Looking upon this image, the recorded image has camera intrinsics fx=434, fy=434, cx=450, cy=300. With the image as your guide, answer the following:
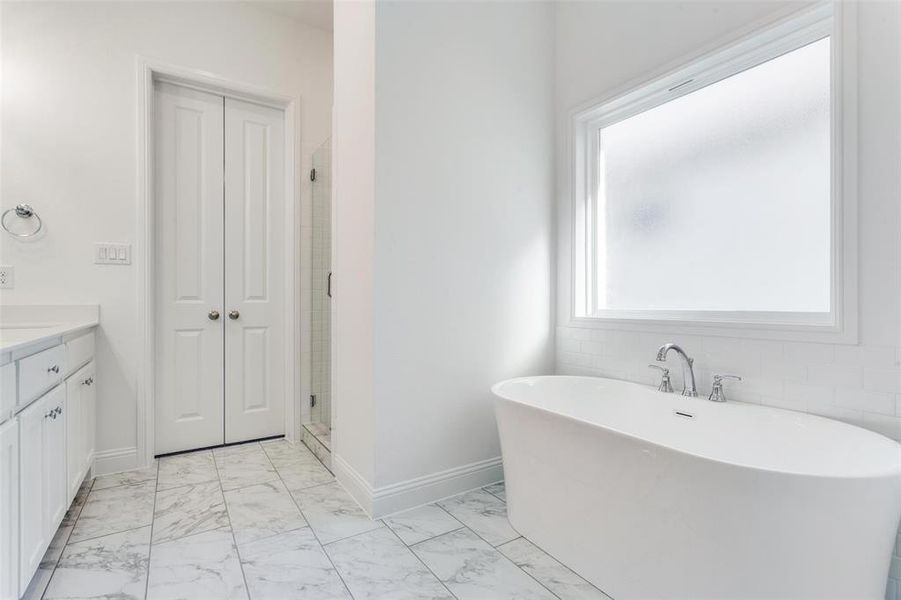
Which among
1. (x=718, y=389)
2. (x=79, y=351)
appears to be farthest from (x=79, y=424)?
(x=718, y=389)

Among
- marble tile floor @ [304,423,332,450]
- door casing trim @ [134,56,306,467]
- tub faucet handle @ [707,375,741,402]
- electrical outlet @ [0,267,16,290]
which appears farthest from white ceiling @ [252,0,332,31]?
tub faucet handle @ [707,375,741,402]

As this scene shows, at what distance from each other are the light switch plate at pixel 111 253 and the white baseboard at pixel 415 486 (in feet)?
5.21

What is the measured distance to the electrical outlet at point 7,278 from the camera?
2143 mm

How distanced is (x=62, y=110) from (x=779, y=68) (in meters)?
3.38

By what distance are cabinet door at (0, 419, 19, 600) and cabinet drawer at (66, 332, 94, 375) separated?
0.68m

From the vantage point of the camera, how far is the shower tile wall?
2625mm

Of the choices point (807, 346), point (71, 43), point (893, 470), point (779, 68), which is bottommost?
point (893, 470)

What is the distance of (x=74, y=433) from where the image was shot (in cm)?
186

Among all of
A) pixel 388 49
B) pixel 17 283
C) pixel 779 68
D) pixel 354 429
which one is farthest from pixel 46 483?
pixel 779 68

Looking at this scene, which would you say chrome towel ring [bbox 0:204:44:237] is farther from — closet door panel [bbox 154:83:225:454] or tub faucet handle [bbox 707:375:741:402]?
tub faucet handle [bbox 707:375:741:402]

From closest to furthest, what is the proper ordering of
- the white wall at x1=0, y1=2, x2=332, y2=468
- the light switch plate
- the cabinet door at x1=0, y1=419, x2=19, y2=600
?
the cabinet door at x1=0, y1=419, x2=19, y2=600 < the white wall at x1=0, y1=2, x2=332, y2=468 < the light switch plate

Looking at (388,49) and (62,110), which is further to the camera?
(62,110)

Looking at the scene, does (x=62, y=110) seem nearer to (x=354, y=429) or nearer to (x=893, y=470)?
(x=354, y=429)

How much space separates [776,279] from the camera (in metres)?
1.74
